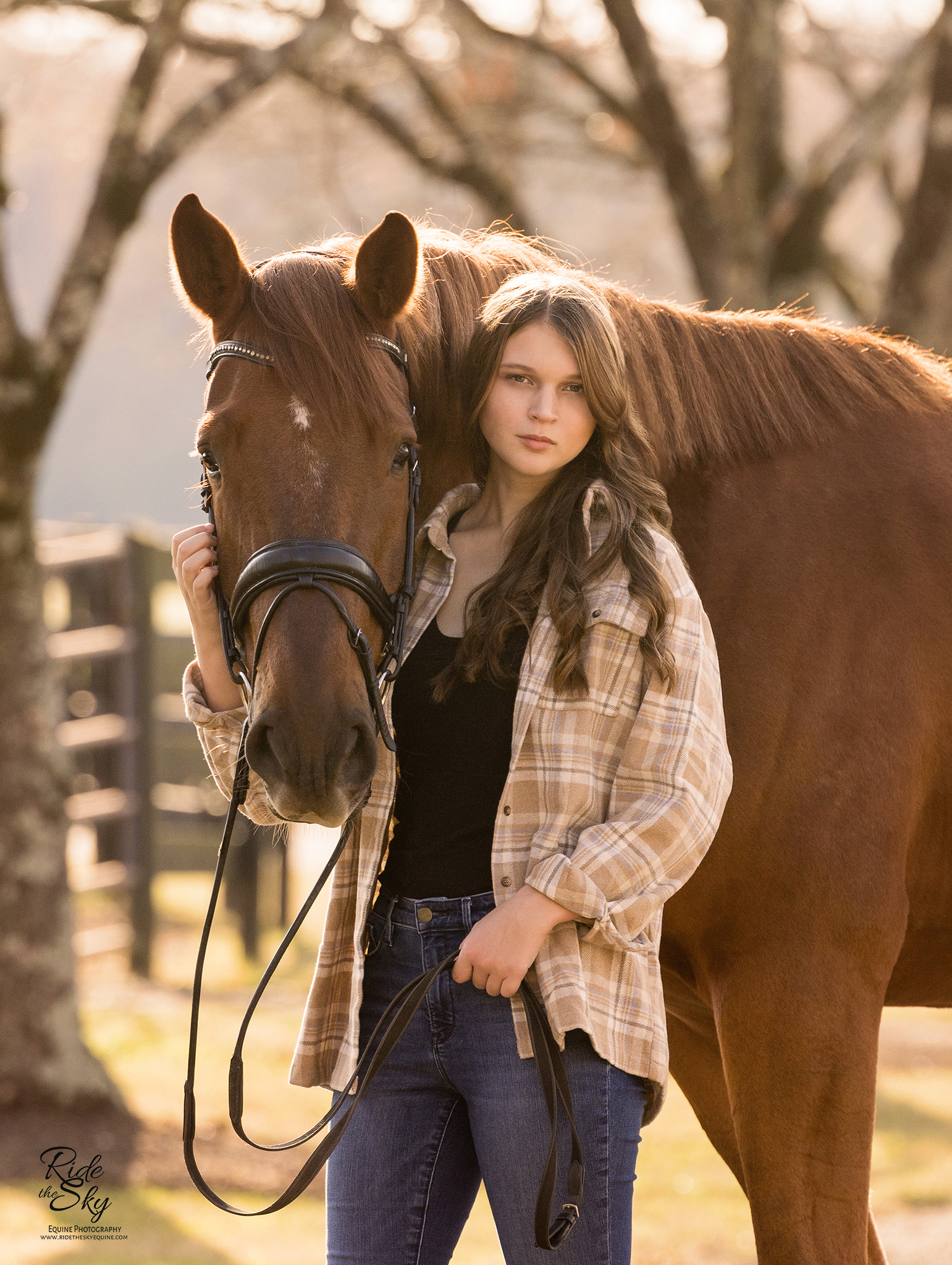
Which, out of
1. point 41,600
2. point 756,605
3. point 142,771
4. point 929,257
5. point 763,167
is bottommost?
point 142,771

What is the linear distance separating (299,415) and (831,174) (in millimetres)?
5020

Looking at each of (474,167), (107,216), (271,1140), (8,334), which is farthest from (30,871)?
→ (474,167)

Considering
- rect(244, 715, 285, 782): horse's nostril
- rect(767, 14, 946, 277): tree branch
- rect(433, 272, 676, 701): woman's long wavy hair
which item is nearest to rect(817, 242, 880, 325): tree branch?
rect(767, 14, 946, 277): tree branch

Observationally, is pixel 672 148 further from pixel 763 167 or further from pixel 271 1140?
pixel 271 1140

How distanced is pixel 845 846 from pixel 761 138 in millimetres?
5141

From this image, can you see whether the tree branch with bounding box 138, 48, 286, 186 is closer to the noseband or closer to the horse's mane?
the horse's mane

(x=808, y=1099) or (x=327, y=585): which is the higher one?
(x=327, y=585)

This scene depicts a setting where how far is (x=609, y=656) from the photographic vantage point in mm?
1812

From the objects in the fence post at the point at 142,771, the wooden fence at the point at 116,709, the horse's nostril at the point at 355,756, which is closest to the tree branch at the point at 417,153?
the wooden fence at the point at 116,709

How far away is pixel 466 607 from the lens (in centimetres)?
192

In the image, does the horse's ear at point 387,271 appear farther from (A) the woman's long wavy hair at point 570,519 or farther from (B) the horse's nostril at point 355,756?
(B) the horse's nostril at point 355,756

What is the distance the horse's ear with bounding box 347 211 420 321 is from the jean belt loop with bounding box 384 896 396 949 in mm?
884

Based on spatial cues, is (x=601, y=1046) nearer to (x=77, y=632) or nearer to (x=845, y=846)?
(x=845, y=846)

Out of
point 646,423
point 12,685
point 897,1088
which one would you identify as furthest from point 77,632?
point 646,423
